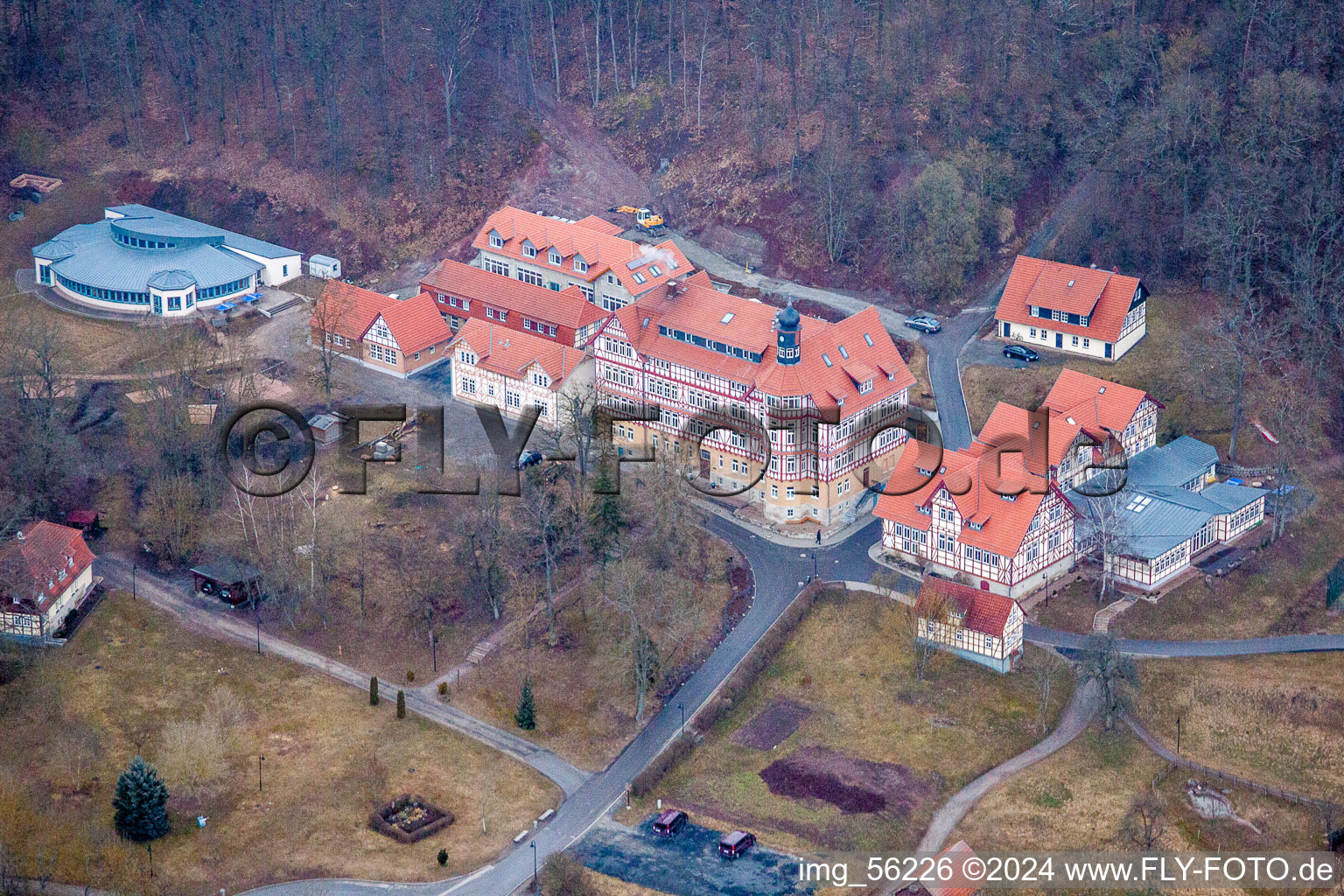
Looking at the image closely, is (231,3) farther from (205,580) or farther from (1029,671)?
(1029,671)

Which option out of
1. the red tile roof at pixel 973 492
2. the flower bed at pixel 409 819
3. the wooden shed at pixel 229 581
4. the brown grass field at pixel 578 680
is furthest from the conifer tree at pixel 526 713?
the red tile roof at pixel 973 492

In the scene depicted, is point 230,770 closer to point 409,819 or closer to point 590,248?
point 409,819

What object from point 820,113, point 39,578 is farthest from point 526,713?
point 820,113

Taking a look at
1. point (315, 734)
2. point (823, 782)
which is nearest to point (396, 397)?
point (315, 734)

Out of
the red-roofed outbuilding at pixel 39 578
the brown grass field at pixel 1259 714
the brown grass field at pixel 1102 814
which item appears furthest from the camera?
the red-roofed outbuilding at pixel 39 578

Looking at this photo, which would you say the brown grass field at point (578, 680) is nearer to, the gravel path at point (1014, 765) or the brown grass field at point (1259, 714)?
the gravel path at point (1014, 765)
